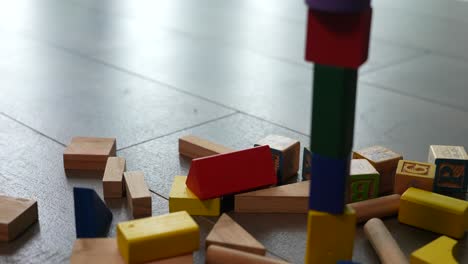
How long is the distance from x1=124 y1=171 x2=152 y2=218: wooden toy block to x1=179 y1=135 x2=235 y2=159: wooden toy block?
0.93 feet

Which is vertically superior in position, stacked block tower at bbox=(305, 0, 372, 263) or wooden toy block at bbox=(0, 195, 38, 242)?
stacked block tower at bbox=(305, 0, 372, 263)

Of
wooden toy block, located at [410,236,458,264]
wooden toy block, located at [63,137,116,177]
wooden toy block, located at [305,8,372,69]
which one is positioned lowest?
wooden toy block, located at [410,236,458,264]

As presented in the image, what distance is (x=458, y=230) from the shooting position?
166cm

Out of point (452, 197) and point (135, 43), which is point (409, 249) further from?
point (135, 43)

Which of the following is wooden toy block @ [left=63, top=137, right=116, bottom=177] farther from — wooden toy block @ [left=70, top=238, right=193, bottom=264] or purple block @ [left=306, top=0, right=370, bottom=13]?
purple block @ [left=306, top=0, right=370, bottom=13]

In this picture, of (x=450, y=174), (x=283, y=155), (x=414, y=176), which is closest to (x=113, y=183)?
(x=283, y=155)

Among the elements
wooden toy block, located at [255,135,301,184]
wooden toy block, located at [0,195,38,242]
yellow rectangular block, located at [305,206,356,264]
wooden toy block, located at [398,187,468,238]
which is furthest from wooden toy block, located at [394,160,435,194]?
wooden toy block, located at [0,195,38,242]

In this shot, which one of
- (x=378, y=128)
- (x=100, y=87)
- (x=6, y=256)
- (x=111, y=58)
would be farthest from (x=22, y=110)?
(x=378, y=128)

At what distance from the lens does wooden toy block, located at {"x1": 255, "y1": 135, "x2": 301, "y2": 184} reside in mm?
1873

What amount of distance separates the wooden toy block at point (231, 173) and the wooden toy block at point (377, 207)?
231mm

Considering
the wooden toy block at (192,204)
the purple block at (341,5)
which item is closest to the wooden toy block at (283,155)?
the wooden toy block at (192,204)

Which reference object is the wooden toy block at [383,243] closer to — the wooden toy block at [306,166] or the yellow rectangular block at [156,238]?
the wooden toy block at [306,166]

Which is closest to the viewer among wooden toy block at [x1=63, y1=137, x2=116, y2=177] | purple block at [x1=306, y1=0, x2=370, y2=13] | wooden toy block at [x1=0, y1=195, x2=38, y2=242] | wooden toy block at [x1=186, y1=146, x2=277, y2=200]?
purple block at [x1=306, y1=0, x2=370, y2=13]

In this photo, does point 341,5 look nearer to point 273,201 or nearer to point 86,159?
point 273,201
